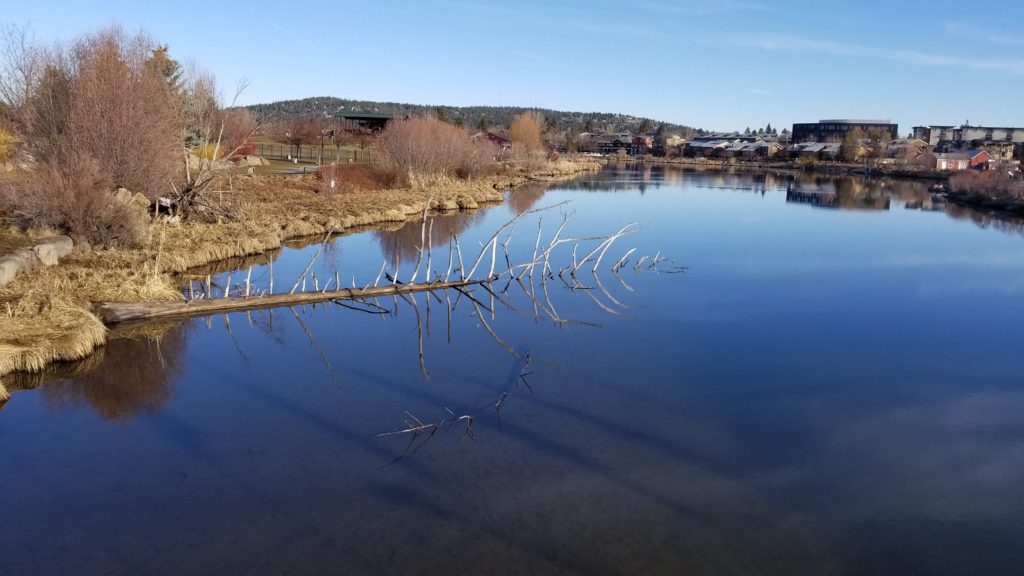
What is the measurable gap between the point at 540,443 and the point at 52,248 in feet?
32.8

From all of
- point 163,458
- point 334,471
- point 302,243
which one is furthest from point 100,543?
point 302,243

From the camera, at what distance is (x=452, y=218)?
25.7m

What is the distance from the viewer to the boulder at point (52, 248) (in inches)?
491

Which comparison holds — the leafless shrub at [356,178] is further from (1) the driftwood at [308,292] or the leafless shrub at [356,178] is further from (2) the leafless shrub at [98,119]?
(1) the driftwood at [308,292]

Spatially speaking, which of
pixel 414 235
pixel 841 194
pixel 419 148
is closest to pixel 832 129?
pixel 841 194

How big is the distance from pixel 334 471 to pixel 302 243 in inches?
529

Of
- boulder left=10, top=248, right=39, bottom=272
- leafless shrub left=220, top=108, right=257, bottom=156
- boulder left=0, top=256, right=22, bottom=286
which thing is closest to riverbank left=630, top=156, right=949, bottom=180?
leafless shrub left=220, top=108, right=257, bottom=156

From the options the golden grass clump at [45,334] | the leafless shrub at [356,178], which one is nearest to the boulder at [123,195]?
the golden grass clump at [45,334]

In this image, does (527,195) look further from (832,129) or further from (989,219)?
(832,129)

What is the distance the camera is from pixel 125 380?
9.04 m

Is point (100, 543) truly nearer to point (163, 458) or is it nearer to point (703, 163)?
point (163, 458)

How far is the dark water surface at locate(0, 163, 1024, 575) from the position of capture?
5.74m

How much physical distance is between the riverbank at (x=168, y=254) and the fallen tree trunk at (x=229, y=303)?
0.25 m

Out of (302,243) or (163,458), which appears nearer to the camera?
(163,458)
